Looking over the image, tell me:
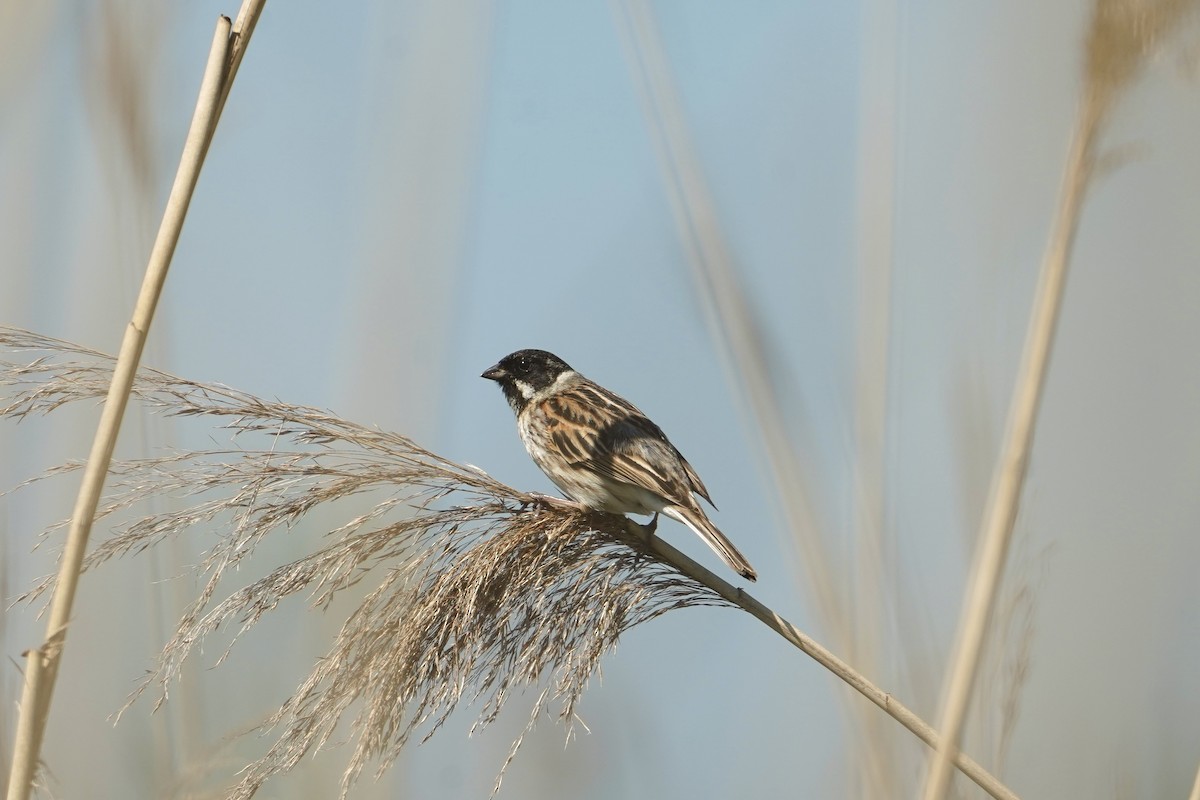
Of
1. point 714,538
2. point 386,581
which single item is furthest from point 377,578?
point 714,538

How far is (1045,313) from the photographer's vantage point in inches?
59.5

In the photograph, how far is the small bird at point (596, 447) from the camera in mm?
3045

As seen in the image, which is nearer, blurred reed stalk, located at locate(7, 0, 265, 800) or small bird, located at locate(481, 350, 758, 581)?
blurred reed stalk, located at locate(7, 0, 265, 800)

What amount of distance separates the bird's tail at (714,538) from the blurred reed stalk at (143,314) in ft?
4.59

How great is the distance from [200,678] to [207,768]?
210 millimetres

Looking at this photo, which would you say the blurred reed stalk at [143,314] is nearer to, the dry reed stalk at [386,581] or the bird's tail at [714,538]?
the dry reed stalk at [386,581]

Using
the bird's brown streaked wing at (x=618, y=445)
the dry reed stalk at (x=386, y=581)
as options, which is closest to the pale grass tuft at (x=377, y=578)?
the dry reed stalk at (x=386, y=581)

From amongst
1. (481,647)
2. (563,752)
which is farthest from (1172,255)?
(563,752)

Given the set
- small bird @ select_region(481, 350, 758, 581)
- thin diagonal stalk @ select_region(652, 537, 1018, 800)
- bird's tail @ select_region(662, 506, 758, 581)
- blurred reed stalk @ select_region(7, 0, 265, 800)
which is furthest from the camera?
small bird @ select_region(481, 350, 758, 581)

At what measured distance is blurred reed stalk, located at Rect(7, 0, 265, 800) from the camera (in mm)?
1314

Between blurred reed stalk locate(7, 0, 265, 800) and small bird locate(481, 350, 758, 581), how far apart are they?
4.83 ft

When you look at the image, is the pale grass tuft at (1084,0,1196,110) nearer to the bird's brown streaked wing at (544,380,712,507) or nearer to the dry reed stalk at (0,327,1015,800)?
the dry reed stalk at (0,327,1015,800)

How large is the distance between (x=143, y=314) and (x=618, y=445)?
6.59 feet


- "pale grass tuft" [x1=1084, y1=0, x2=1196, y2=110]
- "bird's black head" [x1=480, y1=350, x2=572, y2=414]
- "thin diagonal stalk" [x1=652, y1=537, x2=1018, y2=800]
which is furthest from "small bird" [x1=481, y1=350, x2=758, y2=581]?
"pale grass tuft" [x1=1084, y1=0, x2=1196, y2=110]
